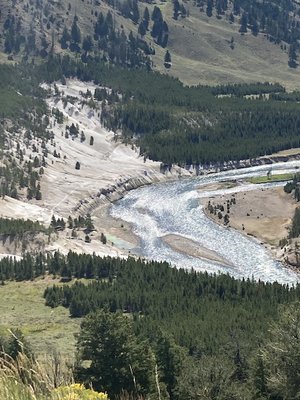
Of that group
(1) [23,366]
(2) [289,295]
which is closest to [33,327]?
(2) [289,295]

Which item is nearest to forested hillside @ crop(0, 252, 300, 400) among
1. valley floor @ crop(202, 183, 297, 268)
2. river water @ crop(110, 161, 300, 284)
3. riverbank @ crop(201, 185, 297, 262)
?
river water @ crop(110, 161, 300, 284)

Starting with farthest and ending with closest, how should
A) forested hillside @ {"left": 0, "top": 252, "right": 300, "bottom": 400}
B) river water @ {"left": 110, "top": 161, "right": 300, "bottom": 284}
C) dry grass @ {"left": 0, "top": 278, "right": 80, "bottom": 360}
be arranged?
river water @ {"left": 110, "top": 161, "right": 300, "bottom": 284} → dry grass @ {"left": 0, "top": 278, "right": 80, "bottom": 360} → forested hillside @ {"left": 0, "top": 252, "right": 300, "bottom": 400}

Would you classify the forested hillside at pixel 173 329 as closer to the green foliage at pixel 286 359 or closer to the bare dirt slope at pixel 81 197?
the green foliage at pixel 286 359

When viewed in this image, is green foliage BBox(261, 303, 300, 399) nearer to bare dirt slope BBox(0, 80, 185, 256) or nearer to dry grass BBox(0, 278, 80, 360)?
dry grass BBox(0, 278, 80, 360)

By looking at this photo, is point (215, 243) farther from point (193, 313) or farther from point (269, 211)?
point (193, 313)

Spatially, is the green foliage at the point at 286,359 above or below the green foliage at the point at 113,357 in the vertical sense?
above

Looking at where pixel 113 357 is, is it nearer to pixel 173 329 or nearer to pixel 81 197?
pixel 173 329

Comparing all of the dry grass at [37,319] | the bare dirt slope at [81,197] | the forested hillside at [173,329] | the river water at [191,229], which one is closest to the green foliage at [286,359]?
the forested hillside at [173,329]

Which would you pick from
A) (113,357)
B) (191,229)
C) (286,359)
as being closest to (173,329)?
(113,357)
